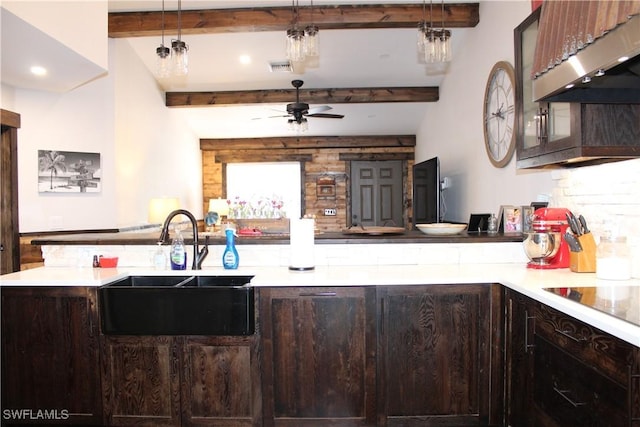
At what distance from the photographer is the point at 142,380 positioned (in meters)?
2.01

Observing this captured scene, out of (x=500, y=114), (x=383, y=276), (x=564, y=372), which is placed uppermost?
(x=500, y=114)

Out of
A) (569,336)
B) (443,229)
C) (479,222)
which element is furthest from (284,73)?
(569,336)

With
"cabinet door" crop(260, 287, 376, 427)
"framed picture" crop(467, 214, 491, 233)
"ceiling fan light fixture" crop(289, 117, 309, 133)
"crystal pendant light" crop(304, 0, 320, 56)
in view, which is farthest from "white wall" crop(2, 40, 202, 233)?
"framed picture" crop(467, 214, 491, 233)

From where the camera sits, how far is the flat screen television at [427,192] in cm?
487

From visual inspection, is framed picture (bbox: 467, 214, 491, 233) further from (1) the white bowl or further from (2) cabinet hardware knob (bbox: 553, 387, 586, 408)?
(2) cabinet hardware knob (bbox: 553, 387, 586, 408)

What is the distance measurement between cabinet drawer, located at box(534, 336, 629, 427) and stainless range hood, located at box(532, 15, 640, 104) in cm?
102

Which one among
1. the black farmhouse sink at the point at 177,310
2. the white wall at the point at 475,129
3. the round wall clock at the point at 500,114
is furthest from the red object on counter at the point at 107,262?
the round wall clock at the point at 500,114

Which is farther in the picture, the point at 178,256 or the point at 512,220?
the point at 512,220

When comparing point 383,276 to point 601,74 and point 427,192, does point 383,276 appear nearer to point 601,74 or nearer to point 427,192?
point 601,74

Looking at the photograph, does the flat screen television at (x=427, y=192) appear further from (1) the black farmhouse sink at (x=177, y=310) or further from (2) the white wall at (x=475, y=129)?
(1) the black farmhouse sink at (x=177, y=310)

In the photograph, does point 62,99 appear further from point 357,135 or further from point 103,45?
point 357,135

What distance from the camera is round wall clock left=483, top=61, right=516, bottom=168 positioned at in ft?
11.4

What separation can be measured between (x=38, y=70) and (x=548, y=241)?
4.25 m

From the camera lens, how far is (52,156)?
430 cm
